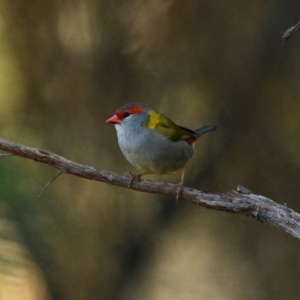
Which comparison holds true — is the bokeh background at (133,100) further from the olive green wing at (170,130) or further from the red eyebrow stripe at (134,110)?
the olive green wing at (170,130)

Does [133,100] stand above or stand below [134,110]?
above

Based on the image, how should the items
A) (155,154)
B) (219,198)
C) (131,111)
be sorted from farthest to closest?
(131,111)
(155,154)
(219,198)

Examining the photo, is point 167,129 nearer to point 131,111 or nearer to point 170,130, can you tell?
point 170,130

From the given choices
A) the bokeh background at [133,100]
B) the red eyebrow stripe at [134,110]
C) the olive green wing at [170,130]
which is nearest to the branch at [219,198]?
the olive green wing at [170,130]

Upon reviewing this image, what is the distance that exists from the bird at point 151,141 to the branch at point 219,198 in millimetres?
438

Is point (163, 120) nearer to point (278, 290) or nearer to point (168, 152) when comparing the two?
point (168, 152)

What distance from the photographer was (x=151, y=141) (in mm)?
3441

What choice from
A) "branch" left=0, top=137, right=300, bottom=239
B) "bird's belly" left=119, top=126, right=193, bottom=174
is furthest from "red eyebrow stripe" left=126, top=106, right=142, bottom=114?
"branch" left=0, top=137, right=300, bottom=239

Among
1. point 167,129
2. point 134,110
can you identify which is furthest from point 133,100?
point 167,129

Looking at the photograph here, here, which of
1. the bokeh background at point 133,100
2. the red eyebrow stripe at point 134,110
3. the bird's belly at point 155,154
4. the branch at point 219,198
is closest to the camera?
the branch at point 219,198

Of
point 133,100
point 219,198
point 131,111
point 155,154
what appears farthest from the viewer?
point 133,100

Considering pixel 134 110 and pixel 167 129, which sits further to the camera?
pixel 134 110

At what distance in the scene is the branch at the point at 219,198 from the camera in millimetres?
2686

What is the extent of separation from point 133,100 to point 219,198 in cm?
205
